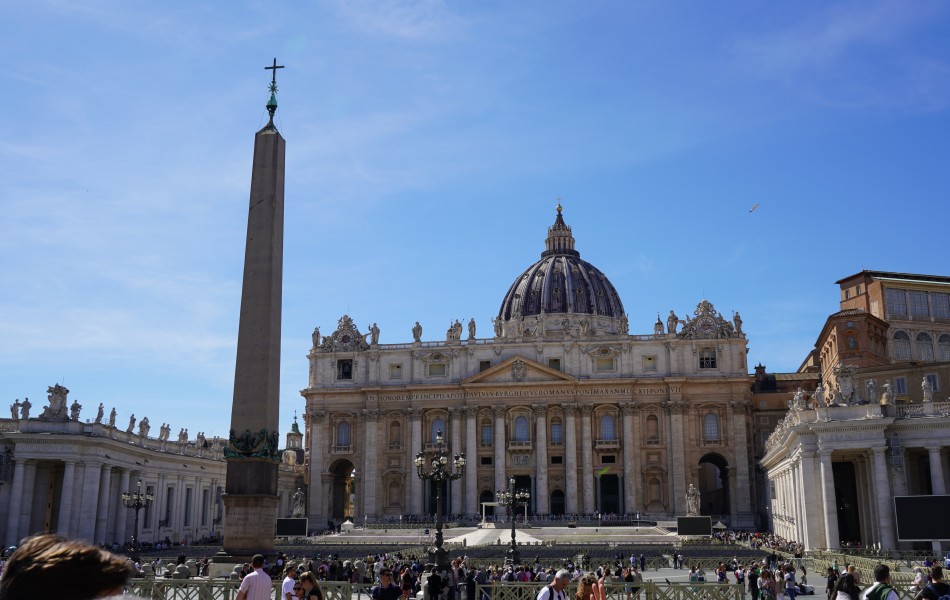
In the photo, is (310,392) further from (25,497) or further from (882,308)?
(882,308)

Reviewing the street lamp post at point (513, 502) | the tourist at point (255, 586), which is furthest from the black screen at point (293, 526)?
the tourist at point (255, 586)

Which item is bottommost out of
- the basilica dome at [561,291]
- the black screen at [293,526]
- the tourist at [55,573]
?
the black screen at [293,526]

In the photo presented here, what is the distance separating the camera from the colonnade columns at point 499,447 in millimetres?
80000

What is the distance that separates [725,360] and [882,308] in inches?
774

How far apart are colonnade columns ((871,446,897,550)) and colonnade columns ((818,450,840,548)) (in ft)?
6.31

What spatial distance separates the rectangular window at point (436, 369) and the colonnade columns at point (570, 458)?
1189cm

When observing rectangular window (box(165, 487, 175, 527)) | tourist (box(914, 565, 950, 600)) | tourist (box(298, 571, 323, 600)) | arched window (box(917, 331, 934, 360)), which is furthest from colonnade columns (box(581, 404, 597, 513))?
tourist (box(914, 565, 950, 600))

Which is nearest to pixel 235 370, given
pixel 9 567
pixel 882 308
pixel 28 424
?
pixel 9 567

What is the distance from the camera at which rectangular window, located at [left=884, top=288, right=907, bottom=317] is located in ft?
205

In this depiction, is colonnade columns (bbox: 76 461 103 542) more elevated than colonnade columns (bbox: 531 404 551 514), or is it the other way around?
colonnade columns (bbox: 531 404 551 514)

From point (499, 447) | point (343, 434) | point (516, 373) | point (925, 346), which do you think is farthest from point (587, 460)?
point (925, 346)

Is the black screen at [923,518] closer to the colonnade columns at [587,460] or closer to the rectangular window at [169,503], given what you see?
the rectangular window at [169,503]

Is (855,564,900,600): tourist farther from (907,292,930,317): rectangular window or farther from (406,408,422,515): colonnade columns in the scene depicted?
(406,408,422,515): colonnade columns

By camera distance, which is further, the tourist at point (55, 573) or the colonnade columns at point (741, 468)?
the colonnade columns at point (741, 468)
